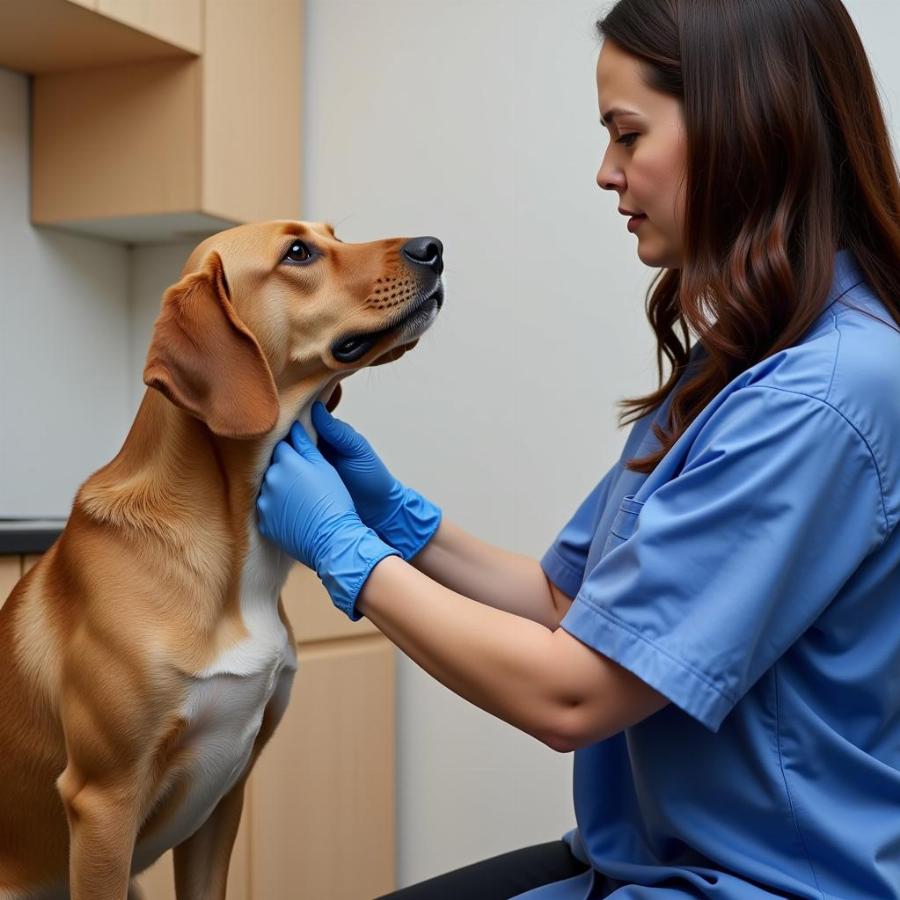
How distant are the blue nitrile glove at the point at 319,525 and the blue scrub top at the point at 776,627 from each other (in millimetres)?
200

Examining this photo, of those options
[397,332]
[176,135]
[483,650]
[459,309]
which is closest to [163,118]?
[176,135]

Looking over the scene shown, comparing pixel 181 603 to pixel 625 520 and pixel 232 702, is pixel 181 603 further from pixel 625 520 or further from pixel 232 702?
pixel 625 520

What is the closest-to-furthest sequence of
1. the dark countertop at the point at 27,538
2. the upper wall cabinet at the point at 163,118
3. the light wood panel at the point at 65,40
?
the dark countertop at the point at 27,538 → the light wood panel at the point at 65,40 → the upper wall cabinet at the point at 163,118

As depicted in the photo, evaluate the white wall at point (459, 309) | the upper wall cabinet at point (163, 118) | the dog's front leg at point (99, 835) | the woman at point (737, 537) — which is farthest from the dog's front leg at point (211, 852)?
the upper wall cabinet at point (163, 118)

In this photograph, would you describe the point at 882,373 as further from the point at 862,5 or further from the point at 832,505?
the point at 862,5

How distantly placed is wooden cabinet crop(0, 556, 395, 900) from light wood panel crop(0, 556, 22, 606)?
1.69 feet

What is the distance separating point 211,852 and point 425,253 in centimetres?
64

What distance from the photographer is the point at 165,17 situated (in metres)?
2.06

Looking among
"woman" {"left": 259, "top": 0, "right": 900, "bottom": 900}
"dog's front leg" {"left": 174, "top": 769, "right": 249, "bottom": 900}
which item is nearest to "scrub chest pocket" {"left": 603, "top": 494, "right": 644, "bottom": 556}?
"woman" {"left": 259, "top": 0, "right": 900, "bottom": 900}

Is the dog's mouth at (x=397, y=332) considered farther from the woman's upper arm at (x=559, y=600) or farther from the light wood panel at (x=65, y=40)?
the light wood panel at (x=65, y=40)

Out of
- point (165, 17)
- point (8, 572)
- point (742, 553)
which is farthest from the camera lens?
point (165, 17)

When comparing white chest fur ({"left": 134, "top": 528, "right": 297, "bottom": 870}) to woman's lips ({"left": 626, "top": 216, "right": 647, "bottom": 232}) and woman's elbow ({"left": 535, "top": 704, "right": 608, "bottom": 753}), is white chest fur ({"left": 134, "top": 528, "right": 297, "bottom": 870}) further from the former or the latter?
woman's lips ({"left": 626, "top": 216, "right": 647, "bottom": 232})

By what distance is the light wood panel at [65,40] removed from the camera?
193 cm

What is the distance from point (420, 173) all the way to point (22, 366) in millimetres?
876
